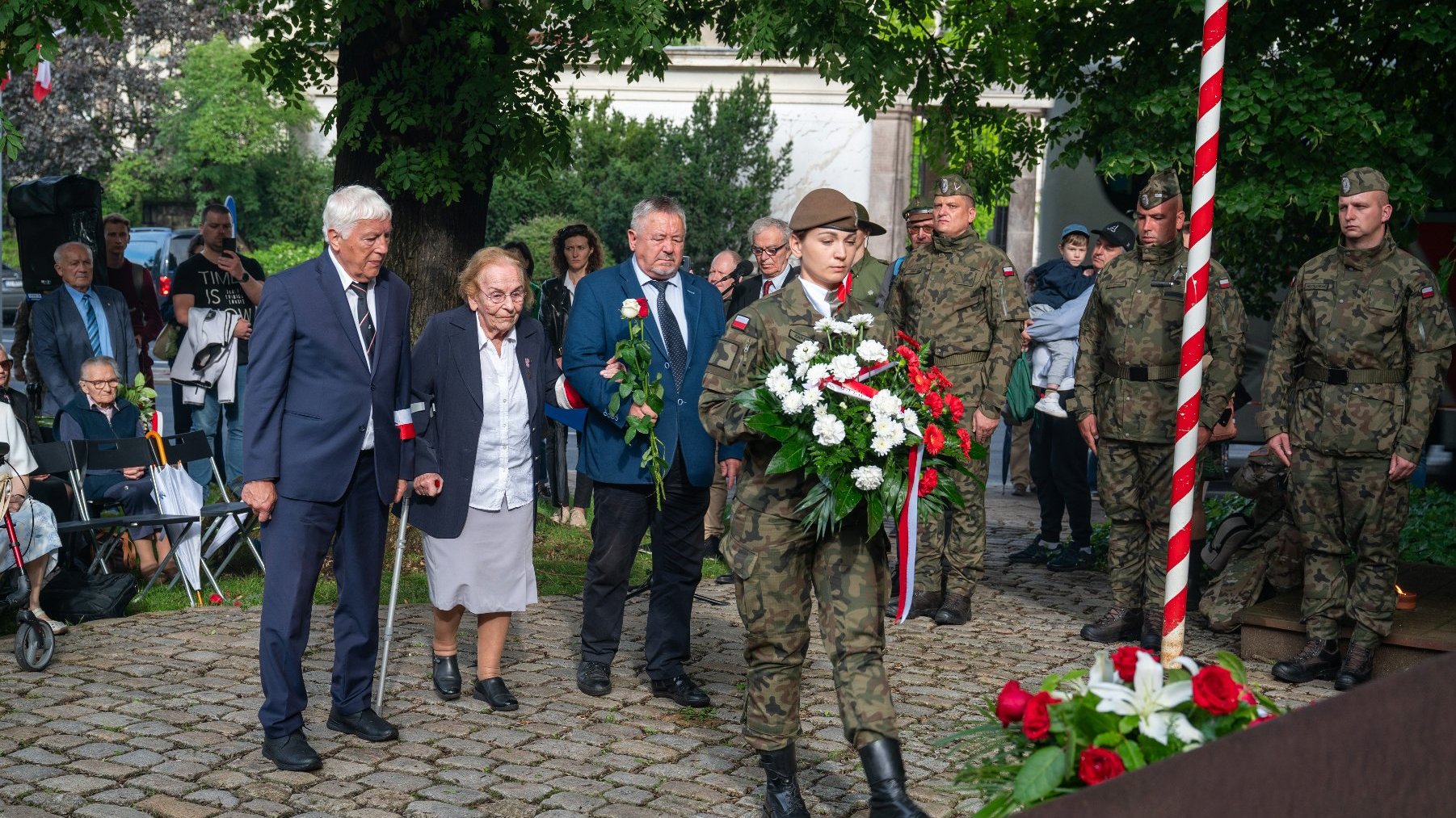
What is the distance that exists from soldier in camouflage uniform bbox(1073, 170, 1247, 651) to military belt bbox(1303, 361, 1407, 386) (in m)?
0.44

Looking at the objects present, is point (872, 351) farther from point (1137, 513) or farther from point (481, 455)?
point (1137, 513)

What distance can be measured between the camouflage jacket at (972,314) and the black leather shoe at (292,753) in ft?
13.4

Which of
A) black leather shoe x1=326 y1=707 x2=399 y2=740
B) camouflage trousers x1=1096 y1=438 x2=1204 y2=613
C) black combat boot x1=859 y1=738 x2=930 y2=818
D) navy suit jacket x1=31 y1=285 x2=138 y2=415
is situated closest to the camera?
black combat boot x1=859 y1=738 x2=930 y2=818

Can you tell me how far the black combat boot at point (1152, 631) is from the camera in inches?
316

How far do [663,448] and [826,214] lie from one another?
2.01 metres

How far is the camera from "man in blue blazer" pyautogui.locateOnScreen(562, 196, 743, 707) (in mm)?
6973

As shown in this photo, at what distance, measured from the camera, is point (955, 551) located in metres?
8.91

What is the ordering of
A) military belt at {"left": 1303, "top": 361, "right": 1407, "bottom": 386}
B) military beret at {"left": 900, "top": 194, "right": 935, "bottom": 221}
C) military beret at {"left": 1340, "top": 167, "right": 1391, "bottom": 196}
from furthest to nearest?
military beret at {"left": 900, "top": 194, "right": 935, "bottom": 221}, military belt at {"left": 1303, "top": 361, "right": 1407, "bottom": 386}, military beret at {"left": 1340, "top": 167, "right": 1391, "bottom": 196}

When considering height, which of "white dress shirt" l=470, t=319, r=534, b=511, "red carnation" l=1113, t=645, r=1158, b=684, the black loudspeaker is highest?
the black loudspeaker

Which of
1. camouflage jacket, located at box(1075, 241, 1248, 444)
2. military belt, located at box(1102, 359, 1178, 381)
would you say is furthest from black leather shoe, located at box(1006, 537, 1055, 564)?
military belt, located at box(1102, 359, 1178, 381)

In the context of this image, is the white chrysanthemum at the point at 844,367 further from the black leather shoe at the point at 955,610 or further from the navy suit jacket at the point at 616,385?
the black leather shoe at the point at 955,610

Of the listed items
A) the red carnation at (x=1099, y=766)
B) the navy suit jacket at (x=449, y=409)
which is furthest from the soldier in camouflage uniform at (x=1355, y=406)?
the red carnation at (x=1099, y=766)

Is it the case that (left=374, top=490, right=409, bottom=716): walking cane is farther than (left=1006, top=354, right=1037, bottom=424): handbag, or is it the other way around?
(left=1006, top=354, right=1037, bottom=424): handbag

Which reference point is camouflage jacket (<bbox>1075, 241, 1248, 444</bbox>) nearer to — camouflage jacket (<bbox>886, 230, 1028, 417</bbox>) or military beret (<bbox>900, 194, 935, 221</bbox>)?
camouflage jacket (<bbox>886, 230, 1028, 417</bbox>)
